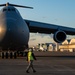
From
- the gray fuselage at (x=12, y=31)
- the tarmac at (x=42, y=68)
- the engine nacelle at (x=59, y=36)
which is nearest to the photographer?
the tarmac at (x=42, y=68)

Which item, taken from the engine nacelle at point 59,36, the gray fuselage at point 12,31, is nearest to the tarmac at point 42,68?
the gray fuselage at point 12,31

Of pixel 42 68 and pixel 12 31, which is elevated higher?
pixel 12 31

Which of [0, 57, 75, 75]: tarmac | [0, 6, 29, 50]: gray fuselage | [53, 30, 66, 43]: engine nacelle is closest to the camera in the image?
[0, 57, 75, 75]: tarmac

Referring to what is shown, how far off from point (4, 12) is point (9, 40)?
127 inches

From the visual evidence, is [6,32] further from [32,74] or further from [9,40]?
[32,74]

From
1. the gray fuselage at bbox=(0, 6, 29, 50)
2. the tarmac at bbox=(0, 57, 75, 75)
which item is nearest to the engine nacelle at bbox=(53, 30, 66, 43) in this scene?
the gray fuselage at bbox=(0, 6, 29, 50)

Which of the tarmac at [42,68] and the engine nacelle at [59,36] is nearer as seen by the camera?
the tarmac at [42,68]

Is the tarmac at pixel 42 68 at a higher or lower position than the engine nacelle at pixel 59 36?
lower

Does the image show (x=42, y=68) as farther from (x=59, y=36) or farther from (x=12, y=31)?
(x=59, y=36)

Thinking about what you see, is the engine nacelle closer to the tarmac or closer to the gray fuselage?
the gray fuselage

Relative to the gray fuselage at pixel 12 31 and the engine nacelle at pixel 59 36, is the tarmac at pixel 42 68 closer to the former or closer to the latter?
the gray fuselage at pixel 12 31

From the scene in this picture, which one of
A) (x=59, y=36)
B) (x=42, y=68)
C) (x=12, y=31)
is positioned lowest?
(x=42, y=68)


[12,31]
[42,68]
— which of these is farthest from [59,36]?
[42,68]

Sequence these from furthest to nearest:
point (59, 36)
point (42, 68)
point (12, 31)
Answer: point (59, 36) → point (12, 31) → point (42, 68)
